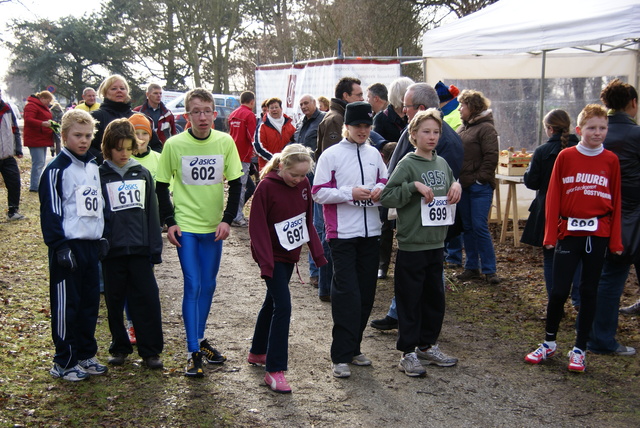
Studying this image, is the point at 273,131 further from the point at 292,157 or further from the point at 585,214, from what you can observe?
the point at 585,214

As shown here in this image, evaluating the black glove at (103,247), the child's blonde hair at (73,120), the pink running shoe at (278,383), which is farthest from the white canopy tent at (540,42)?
the black glove at (103,247)

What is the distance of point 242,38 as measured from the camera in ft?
116

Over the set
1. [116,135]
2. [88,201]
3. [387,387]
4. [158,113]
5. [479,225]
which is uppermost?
[158,113]

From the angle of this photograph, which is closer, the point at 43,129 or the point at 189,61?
the point at 43,129

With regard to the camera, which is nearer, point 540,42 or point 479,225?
point 479,225

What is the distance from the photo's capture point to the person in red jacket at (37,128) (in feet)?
46.2

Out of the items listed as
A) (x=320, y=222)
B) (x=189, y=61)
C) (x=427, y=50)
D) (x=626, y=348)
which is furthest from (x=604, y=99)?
(x=189, y=61)

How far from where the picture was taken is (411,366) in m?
5.21

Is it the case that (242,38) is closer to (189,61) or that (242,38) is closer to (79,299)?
(189,61)

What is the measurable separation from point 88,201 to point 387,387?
2.44m

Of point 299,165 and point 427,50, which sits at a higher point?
point 427,50

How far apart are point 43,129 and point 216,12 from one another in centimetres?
2080

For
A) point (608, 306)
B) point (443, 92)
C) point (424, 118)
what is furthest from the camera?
point (443, 92)

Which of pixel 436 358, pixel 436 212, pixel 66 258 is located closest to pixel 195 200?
pixel 66 258
